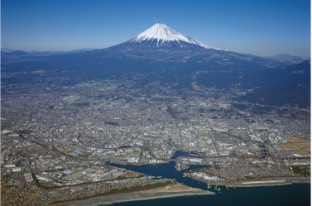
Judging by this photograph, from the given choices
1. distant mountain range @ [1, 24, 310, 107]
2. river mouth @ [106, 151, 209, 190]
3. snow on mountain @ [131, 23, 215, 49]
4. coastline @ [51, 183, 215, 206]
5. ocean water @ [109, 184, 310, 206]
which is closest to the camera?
coastline @ [51, 183, 215, 206]

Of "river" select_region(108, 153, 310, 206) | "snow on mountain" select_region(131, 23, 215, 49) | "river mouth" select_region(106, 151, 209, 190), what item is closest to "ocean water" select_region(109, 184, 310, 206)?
"river" select_region(108, 153, 310, 206)

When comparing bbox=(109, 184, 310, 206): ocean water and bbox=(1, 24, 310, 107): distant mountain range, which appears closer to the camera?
bbox=(109, 184, 310, 206): ocean water

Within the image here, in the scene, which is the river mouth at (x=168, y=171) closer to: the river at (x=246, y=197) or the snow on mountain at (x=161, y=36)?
the river at (x=246, y=197)

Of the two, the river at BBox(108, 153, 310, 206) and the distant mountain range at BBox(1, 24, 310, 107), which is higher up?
the distant mountain range at BBox(1, 24, 310, 107)

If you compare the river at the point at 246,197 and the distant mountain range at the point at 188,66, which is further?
the distant mountain range at the point at 188,66

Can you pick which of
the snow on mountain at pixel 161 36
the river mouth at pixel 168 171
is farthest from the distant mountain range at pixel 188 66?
the river mouth at pixel 168 171

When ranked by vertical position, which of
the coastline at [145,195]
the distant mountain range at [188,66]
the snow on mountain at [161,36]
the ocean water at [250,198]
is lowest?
the ocean water at [250,198]

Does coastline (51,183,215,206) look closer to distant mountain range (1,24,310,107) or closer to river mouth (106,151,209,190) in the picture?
river mouth (106,151,209,190)

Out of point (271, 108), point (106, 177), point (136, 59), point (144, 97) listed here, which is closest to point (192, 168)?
point (106, 177)
